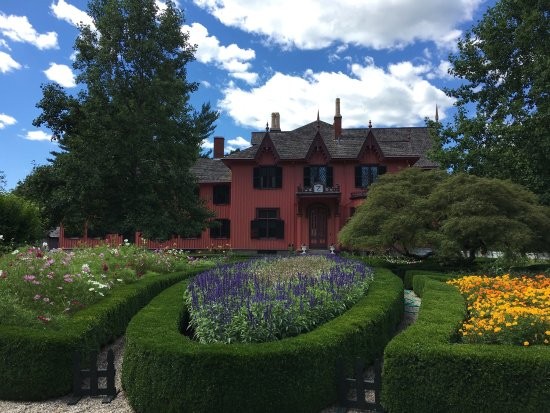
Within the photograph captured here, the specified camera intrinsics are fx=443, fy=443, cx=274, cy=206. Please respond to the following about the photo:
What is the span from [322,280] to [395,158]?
21.9m

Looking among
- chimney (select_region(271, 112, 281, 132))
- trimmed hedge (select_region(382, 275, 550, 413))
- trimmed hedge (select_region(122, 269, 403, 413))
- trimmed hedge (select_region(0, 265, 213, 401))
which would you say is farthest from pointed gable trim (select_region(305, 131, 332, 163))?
trimmed hedge (select_region(382, 275, 550, 413))

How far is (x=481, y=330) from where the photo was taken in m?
6.20

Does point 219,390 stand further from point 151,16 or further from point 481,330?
point 151,16

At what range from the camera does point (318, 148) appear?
100 feet

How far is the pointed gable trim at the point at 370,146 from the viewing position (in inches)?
1176

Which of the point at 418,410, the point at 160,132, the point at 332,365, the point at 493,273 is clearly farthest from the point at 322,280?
the point at 160,132

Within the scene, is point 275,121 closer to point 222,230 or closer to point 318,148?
point 318,148

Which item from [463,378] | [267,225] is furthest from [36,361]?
[267,225]

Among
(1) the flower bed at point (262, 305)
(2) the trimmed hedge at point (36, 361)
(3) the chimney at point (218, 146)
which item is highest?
(3) the chimney at point (218, 146)

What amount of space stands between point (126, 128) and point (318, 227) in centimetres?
1432

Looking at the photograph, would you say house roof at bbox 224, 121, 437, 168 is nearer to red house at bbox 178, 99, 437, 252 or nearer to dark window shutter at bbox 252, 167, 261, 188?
red house at bbox 178, 99, 437, 252

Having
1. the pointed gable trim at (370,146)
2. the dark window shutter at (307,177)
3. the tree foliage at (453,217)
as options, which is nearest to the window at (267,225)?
the dark window shutter at (307,177)

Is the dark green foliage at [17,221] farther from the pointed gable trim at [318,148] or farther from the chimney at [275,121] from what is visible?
the chimney at [275,121]

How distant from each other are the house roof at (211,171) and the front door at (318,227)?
684 cm
